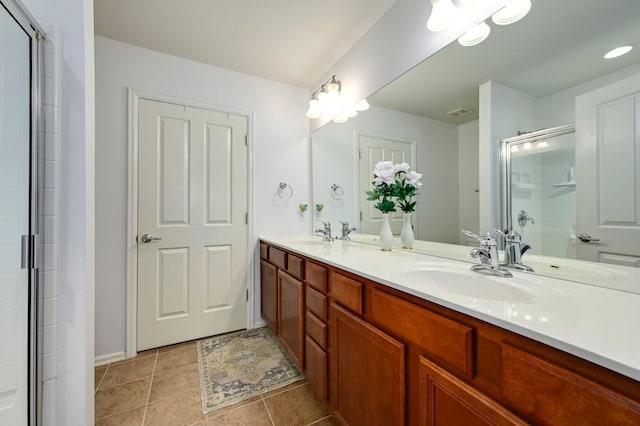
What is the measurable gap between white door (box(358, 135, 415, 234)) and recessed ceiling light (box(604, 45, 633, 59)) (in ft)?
2.71

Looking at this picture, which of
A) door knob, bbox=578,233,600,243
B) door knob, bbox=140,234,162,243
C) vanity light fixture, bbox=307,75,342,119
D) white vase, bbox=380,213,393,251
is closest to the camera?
door knob, bbox=578,233,600,243

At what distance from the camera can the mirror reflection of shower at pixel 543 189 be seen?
92 cm

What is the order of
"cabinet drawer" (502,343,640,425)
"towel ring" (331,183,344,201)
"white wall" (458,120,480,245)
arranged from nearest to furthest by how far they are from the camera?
"cabinet drawer" (502,343,640,425)
"white wall" (458,120,480,245)
"towel ring" (331,183,344,201)

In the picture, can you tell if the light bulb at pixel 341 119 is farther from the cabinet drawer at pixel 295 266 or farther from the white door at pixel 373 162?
the cabinet drawer at pixel 295 266

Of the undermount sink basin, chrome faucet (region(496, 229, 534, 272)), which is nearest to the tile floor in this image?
the undermount sink basin

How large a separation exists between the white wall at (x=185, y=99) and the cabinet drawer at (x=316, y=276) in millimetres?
1023

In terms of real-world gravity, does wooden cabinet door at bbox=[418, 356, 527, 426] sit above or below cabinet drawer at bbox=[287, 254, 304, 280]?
below

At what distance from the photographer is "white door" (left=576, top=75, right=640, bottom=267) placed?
77 cm

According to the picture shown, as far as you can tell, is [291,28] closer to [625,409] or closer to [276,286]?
[276,286]

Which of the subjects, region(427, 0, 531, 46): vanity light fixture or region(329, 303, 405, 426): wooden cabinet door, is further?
region(427, 0, 531, 46): vanity light fixture

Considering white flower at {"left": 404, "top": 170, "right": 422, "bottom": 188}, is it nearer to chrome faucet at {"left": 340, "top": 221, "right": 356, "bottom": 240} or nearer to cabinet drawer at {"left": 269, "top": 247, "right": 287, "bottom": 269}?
chrome faucet at {"left": 340, "top": 221, "right": 356, "bottom": 240}

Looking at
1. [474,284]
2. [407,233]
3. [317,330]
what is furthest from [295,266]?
[474,284]

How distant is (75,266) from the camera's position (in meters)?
1.08

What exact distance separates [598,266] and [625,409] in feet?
2.09
